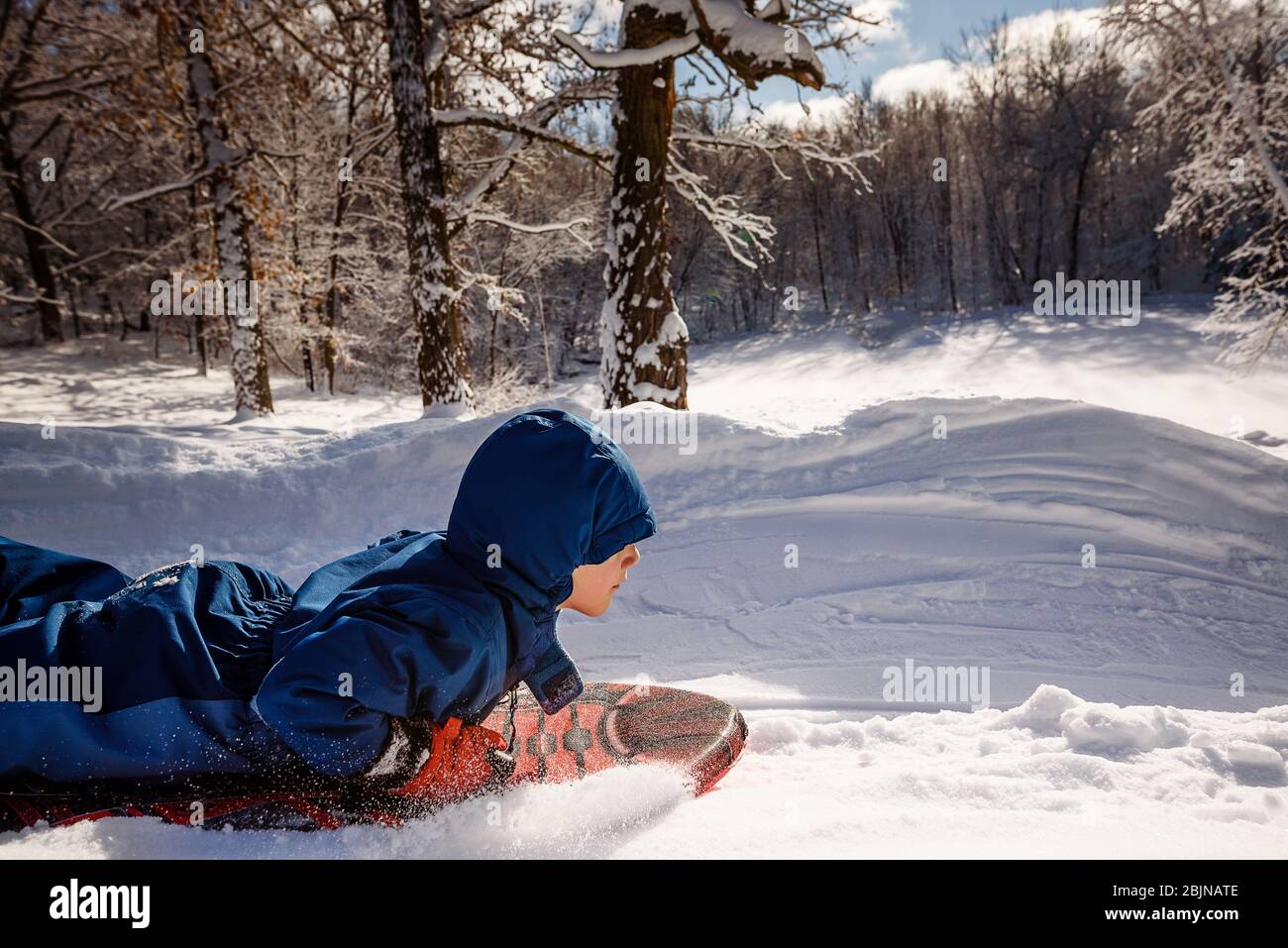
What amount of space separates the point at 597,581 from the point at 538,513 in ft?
1.13

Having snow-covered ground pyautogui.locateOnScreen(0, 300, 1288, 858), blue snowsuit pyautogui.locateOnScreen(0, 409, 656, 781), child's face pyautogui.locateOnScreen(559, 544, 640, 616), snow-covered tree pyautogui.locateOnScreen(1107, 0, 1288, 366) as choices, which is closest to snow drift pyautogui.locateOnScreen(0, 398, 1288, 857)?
snow-covered ground pyautogui.locateOnScreen(0, 300, 1288, 858)

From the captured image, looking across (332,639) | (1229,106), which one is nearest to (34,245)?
(332,639)

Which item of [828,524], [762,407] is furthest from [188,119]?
[828,524]

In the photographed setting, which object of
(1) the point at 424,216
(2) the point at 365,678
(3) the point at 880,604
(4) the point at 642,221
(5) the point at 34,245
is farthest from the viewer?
(5) the point at 34,245

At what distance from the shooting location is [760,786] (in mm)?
2080

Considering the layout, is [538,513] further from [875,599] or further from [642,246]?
[642,246]

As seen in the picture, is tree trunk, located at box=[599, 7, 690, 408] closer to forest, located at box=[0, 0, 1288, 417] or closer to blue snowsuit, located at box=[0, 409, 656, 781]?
forest, located at box=[0, 0, 1288, 417]

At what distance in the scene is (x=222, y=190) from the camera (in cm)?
906

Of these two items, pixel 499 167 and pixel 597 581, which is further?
pixel 499 167

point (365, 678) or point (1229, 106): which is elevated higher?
point (1229, 106)

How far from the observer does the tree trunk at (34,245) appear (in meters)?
19.4

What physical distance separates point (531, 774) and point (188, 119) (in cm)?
1018

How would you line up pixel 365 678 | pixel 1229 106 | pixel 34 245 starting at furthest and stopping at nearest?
1. pixel 34 245
2. pixel 1229 106
3. pixel 365 678

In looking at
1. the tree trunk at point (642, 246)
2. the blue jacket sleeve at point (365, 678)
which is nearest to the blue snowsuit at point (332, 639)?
the blue jacket sleeve at point (365, 678)
